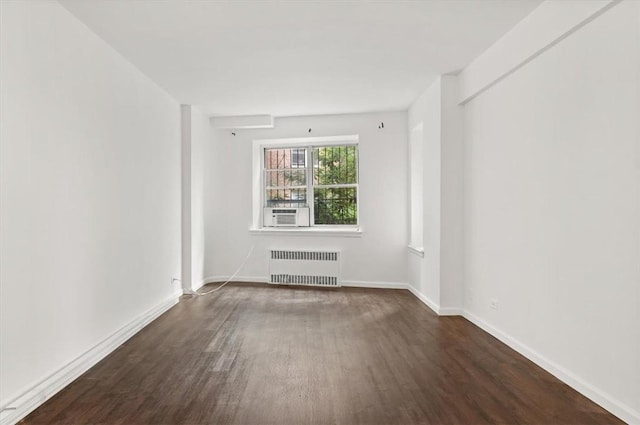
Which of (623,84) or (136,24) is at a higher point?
(136,24)

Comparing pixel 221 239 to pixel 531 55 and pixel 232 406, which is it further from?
pixel 531 55

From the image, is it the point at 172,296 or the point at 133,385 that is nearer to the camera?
the point at 133,385

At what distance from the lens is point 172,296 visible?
13.5 ft

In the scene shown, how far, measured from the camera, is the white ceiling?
7.74ft

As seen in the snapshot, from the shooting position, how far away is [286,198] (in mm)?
5562

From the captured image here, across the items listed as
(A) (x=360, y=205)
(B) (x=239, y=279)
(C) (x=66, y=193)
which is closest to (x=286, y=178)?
(A) (x=360, y=205)

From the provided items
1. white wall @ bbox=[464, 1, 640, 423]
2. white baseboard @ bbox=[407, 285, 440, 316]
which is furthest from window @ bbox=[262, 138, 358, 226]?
white wall @ bbox=[464, 1, 640, 423]

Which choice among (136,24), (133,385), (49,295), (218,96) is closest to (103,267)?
(49,295)

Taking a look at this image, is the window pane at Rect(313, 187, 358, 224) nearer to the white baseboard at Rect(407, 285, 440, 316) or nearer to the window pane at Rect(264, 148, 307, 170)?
the window pane at Rect(264, 148, 307, 170)

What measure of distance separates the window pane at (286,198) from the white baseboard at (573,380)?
333cm

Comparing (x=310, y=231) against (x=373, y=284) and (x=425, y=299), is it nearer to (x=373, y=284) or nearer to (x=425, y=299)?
(x=373, y=284)

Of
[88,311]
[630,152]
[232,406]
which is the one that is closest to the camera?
[630,152]

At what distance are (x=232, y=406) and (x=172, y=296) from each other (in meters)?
2.51

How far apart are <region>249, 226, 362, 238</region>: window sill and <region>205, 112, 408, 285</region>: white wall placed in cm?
6
